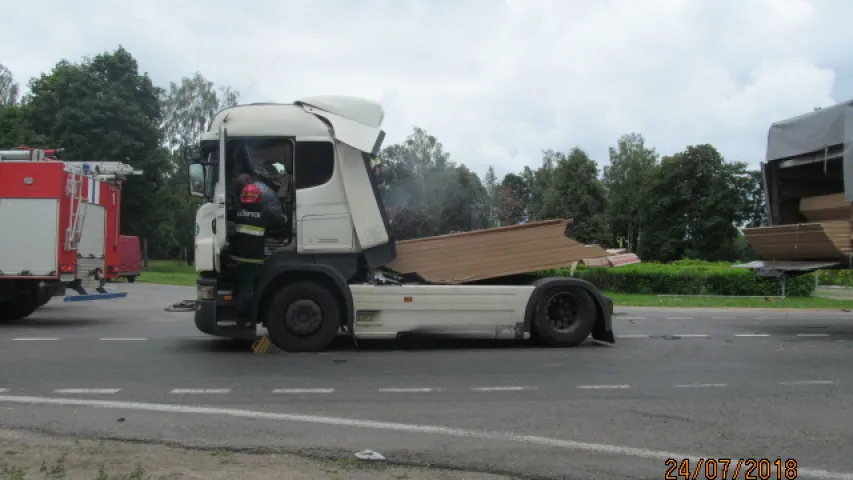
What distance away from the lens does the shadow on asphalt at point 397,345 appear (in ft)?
31.8

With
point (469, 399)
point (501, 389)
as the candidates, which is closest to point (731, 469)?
point (469, 399)

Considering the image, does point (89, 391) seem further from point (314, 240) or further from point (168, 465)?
point (314, 240)

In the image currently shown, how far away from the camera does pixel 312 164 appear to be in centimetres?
916

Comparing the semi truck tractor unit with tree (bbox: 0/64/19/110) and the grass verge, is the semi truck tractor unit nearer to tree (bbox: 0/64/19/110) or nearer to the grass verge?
the grass verge

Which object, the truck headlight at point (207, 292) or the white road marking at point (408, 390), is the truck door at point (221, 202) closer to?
the truck headlight at point (207, 292)

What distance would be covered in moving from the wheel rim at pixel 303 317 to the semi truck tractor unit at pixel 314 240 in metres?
0.01

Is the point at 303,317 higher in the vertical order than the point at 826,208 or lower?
lower

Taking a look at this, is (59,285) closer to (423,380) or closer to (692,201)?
(423,380)

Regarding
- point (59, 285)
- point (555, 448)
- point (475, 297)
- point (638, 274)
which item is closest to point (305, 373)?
point (475, 297)

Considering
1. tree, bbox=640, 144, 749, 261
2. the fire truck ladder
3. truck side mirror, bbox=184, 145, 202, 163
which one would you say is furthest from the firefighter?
tree, bbox=640, 144, 749, 261

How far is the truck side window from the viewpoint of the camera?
915 centimetres

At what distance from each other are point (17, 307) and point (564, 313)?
408 inches

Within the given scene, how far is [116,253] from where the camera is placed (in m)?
14.3

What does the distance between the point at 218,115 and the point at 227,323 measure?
280 cm
